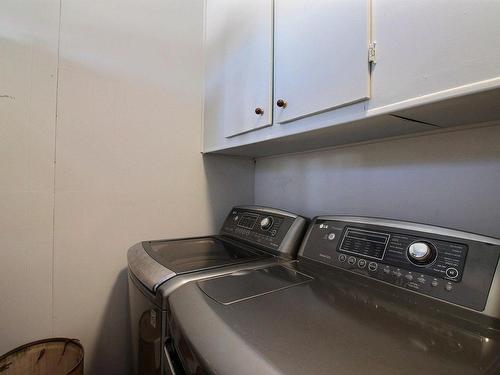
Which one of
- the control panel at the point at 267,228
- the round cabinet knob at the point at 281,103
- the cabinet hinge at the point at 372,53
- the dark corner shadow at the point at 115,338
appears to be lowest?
the dark corner shadow at the point at 115,338

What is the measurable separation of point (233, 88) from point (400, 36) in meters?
0.77

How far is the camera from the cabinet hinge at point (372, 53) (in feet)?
2.20

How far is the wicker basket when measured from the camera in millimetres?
1000

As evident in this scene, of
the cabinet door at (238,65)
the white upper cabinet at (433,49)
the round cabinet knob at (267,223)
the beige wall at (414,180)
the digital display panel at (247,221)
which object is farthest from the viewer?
the digital display panel at (247,221)

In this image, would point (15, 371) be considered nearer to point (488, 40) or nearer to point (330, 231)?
point (330, 231)

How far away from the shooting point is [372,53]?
673 millimetres

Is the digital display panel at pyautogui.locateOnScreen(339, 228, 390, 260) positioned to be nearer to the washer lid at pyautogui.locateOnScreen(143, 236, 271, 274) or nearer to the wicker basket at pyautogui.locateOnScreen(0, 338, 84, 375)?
the washer lid at pyautogui.locateOnScreen(143, 236, 271, 274)

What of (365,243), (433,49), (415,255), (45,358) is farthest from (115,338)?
(433,49)

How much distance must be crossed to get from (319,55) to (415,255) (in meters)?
0.65

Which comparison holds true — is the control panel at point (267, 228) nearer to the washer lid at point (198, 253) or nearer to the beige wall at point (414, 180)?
the washer lid at point (198, 253)

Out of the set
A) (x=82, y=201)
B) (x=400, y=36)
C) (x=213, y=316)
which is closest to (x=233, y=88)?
(x=400, y=36)

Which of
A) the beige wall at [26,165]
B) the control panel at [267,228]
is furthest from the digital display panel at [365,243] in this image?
the beige wall at [26,165]

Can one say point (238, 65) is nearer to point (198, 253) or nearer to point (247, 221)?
point (247, 221)

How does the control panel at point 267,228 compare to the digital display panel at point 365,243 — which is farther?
the control panel at point 267,228
